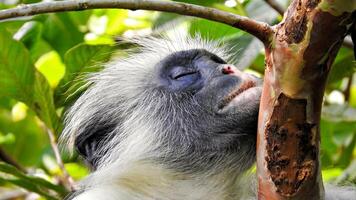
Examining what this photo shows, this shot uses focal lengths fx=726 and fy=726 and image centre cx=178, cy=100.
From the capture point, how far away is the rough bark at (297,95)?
4.82 feet

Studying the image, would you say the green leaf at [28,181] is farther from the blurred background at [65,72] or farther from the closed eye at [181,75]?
the closed eye at [181,75]

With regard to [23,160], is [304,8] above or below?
above

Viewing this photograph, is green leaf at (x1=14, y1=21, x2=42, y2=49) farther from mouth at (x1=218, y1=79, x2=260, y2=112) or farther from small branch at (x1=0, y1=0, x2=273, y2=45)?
small branch at (x1=0, y1=0, x2=273, y2=45)

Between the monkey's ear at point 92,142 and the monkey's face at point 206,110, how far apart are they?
0.72 ft

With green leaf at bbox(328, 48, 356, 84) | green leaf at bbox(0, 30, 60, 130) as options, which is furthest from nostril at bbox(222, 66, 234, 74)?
green leaf at bbox(328, 48, 356, 84)

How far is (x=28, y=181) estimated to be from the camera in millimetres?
2611

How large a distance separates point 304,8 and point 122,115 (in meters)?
1.19

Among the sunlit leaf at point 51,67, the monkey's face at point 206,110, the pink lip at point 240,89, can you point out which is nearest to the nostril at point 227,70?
the monkey's face at point 206,110

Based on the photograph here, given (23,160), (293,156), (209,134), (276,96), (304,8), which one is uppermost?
(304,8)

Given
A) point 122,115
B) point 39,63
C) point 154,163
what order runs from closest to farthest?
point 154,163
point 122,115
point 39,63

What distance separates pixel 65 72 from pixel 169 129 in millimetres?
555

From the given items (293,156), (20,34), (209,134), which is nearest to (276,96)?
(293,156)

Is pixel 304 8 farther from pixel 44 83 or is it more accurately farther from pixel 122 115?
pixel 44 83

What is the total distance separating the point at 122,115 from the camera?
8.37ft
